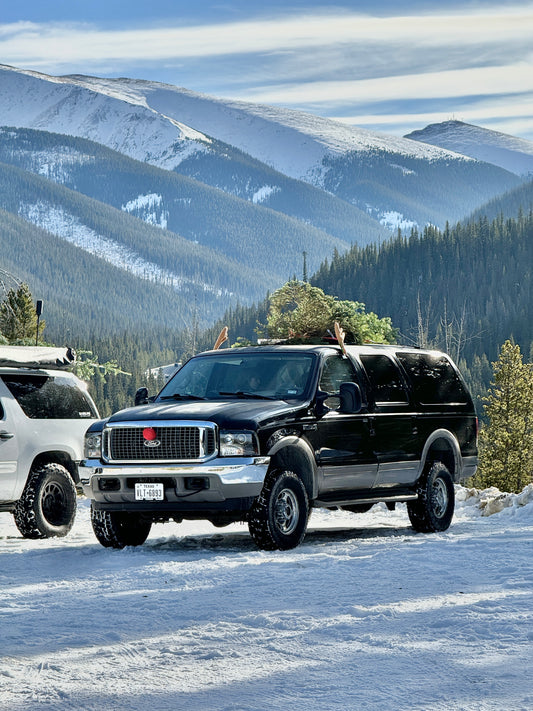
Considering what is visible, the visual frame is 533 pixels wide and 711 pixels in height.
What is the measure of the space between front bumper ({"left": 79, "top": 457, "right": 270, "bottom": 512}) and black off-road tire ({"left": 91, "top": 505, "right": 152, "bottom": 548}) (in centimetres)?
44

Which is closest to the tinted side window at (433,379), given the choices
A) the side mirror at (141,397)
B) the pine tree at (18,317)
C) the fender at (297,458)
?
the fender at (297,458)

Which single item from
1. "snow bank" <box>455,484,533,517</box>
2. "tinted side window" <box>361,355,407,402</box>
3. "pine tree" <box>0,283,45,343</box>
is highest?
"pine tree" <box>0,283,45,343</box>

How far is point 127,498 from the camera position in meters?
11.5

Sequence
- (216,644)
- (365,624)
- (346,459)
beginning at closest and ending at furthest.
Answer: (216,644)
(365,624)
(346,459)

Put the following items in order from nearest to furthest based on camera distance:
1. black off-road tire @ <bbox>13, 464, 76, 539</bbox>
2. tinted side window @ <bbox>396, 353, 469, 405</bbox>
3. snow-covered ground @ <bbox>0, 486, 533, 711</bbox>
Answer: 1. snow-covered ground @ <bbox>0, 486, 533, 711</bbox>
2. black off-road tire @ <bbox>13, 464, 76, 539</bbox>
3. tinted side window @ <bbox>396, 353, 469, 405</bbox>

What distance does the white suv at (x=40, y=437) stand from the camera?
44.0ft

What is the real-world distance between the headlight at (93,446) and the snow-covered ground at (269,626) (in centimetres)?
99

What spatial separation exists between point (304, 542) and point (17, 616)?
197 inches

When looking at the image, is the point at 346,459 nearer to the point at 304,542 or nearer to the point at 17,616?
the point at 304,542

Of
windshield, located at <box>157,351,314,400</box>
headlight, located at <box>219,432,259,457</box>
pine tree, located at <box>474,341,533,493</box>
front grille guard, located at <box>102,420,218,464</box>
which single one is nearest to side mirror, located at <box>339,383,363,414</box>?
windshield, located at <box>157,351,314,400</box>

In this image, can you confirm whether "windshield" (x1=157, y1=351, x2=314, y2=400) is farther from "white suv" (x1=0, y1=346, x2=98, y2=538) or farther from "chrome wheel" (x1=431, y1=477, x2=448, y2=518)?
"chrome wheel" (x1=431, y1=477, x2=448, y2=518)

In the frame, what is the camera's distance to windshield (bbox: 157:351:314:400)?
12406 mm

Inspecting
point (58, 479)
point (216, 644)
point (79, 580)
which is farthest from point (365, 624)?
point (58, 479)

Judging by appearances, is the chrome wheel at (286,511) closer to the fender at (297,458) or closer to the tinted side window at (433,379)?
the fender at (297,458)
